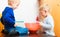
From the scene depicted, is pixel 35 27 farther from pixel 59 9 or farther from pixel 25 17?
pixel 59 9

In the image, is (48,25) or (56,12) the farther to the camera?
(56,12)

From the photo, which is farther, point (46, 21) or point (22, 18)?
point (22, 18)

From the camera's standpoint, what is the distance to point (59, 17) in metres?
1.59

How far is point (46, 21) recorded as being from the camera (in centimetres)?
132

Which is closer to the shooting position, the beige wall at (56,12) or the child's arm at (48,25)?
the child's arm at (48,25)

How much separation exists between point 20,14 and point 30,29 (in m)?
0.36

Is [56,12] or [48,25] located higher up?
[56,12]

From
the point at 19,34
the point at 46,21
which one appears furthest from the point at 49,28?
the point at 19,34

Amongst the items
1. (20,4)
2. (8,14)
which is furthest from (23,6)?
(8,14)

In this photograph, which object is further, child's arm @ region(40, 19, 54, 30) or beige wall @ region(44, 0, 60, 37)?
beige wall @ region(44, 0, 60, 37)

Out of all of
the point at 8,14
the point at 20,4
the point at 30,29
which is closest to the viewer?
the point at 8,14

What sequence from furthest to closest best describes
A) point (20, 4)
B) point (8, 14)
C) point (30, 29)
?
point (20, 4), point (30, 29), point (8, 14)

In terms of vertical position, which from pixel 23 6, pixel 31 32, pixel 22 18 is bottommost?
pixel 31 32

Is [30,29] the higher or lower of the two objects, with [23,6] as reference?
lower
